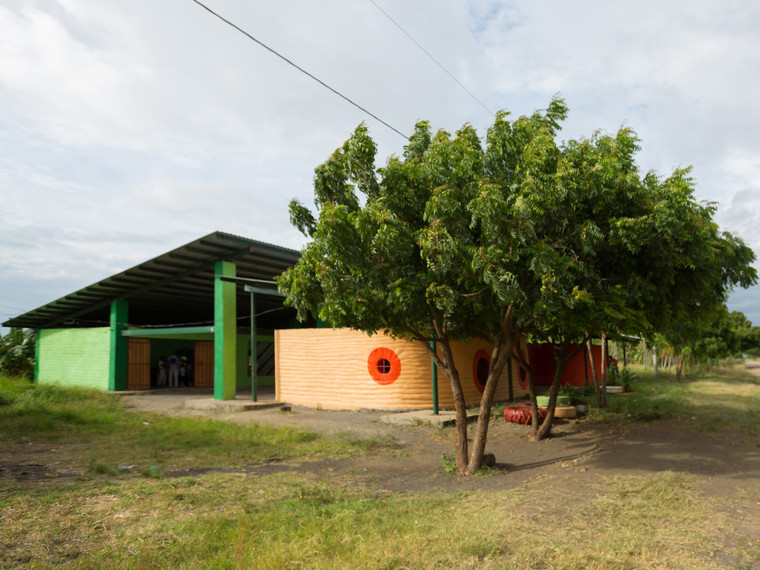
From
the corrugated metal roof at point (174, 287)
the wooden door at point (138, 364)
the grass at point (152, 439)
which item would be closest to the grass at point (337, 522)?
the grass at point (152, 439)

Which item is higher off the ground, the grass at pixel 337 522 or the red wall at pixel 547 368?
the red wall at pixel 547 368

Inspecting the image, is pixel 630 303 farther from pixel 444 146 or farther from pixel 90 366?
pixel 90 366

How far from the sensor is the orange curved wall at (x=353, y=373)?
16000 millimetres

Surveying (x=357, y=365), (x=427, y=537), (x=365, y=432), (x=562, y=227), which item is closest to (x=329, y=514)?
(x=427, y=537)

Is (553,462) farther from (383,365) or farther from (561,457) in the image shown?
(383,365)

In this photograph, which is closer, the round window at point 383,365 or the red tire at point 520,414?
the red tire at point 520,414

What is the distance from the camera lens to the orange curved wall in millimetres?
16000

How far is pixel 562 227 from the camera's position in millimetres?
7383

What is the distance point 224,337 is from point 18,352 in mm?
17379

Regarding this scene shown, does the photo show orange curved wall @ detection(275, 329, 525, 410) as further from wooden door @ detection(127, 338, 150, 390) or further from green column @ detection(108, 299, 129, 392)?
wooden door @ detection(127, 338, 150, 390)

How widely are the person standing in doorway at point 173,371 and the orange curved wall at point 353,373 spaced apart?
38.4ft

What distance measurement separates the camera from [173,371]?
27.9 m

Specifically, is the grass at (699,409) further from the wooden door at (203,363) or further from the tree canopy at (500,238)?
the wooden door at (203,363)

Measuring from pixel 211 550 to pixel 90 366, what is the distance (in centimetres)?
2484
